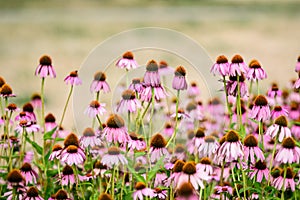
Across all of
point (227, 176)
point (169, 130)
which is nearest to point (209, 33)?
point (169, 130)

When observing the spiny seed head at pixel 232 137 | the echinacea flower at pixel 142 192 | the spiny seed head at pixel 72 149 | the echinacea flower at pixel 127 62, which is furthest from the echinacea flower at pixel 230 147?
the echinacea flower at pixel 127 62

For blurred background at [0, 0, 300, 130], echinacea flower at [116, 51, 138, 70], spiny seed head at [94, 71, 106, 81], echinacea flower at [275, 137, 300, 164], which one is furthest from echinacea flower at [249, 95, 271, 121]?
blurred background at [0, 0, 300, 130]

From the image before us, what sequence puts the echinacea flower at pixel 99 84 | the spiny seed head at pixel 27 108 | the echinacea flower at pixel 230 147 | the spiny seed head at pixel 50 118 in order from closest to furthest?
the echinacea flower at pixel 230 147
the echinacea flower at pixel 99 84
the spiny seed head at pixel 27 108
the spiny seed head at pixel 50 118

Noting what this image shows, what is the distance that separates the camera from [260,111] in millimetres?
2047

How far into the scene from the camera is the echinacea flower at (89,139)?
203cm

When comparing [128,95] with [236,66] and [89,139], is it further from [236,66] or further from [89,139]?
[236,66]

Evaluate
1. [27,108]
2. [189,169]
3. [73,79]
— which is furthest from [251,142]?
[27,108]

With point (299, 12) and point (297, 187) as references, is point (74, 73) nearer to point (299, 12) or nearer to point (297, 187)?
point (297, 187)

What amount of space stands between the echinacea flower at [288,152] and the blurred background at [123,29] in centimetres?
327

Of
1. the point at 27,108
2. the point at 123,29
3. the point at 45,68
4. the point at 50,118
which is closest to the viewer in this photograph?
the point at 45,68

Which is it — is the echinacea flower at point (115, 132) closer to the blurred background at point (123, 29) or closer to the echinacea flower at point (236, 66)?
the echinacea flower at point (236, 66)

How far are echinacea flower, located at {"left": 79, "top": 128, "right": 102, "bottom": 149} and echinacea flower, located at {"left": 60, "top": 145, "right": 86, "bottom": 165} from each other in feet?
0.26

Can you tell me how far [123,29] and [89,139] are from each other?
607 cm

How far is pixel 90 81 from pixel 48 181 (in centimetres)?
46
